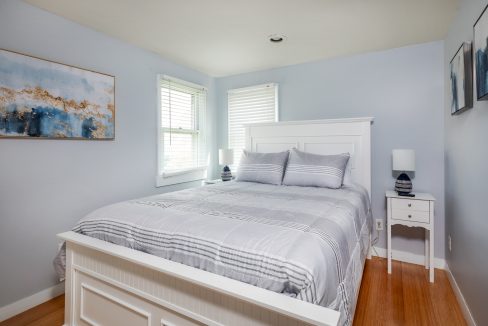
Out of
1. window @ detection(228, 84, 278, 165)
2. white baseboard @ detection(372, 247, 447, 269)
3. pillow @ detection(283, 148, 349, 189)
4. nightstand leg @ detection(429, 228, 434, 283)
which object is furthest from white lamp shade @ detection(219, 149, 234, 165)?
nightstand leg @ detection(429, 228, 434, 283)

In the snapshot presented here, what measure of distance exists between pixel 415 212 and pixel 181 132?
2.82 meters

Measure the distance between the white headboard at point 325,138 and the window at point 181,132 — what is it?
82 centimetres

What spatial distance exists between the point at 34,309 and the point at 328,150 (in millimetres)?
3070

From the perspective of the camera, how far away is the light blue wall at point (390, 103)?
9.04 feet

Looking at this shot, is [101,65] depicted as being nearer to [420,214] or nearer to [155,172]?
[155,172]

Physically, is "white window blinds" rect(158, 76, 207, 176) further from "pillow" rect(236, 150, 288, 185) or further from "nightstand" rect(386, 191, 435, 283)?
"nightstand" rect(386, 191, 435, 283)

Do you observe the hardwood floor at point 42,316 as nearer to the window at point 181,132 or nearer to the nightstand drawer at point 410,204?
the window at point 181,132

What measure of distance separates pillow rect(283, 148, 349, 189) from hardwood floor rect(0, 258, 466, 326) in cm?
96

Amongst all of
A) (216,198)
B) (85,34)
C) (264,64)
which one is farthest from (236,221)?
(264,64)

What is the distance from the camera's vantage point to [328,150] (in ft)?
10.1

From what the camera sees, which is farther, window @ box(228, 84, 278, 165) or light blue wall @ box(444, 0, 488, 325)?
window @ box(228, 84, 278, 165)

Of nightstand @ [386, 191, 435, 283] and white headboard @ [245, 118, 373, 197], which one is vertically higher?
white headboard @ [245, 118, 373, 197]

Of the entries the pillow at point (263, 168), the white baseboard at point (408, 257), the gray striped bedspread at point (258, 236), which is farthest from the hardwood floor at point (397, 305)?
the pillow at point (263, 168)

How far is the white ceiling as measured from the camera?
2090 mm
